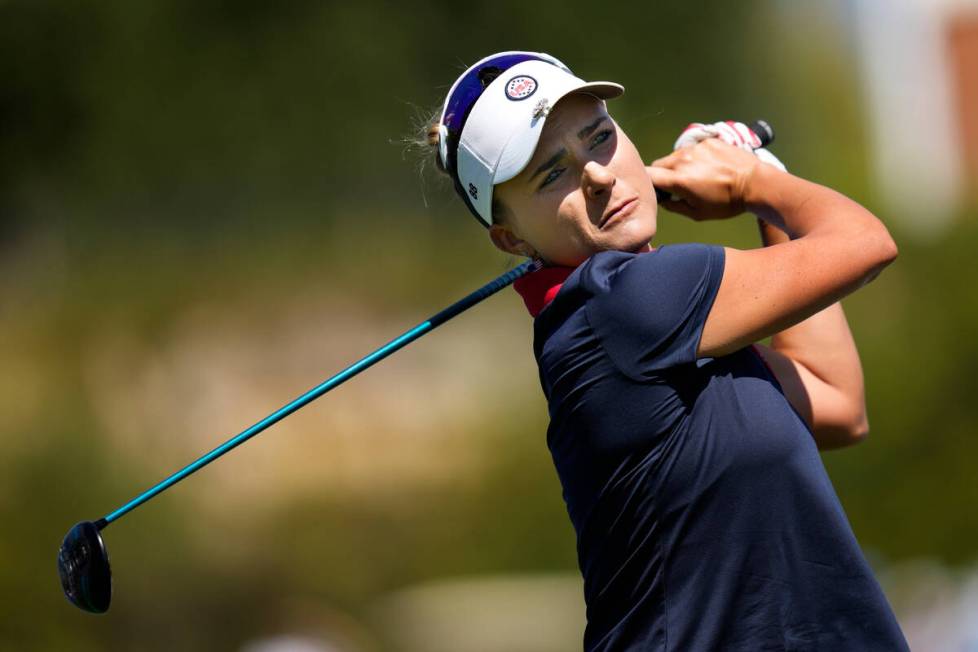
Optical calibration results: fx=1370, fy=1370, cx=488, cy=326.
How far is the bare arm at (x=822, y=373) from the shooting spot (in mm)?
2305

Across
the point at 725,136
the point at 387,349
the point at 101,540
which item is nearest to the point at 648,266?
the point at 725,136

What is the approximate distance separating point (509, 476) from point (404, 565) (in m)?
0.69

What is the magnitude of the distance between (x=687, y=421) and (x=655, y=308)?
0.17 meters

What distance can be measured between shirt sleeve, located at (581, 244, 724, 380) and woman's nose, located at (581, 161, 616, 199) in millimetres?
152

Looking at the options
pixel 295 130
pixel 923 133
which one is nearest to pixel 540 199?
pixel 295 130

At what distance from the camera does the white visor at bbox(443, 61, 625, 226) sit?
6.64ft

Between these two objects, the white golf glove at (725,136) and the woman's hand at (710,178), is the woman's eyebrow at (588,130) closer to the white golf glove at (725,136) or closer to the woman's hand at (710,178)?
the woman's hand at (710,178)

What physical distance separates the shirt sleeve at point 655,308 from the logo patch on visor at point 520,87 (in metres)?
0.32

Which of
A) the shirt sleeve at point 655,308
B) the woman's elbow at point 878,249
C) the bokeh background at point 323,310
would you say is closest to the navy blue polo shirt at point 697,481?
the shirt sleeve at point 655,308

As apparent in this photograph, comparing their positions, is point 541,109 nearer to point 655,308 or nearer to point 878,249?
point 655,308

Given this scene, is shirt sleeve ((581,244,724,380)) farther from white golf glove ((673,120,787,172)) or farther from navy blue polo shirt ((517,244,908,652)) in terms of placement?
white golf glove ((673,120,787,172))

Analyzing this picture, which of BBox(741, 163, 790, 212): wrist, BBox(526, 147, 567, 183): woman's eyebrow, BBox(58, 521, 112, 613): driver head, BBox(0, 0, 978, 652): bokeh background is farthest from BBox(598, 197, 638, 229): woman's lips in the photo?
BBox(0, 0, 978, 652): bokeh background

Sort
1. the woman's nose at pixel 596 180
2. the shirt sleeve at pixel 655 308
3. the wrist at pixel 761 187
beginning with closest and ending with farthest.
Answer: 1. the shirt sleeve at pixel 655 308
2. the woman's nose at pixel 596 180
3. the wrist at pixel 761 187

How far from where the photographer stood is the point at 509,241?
2.21 meters
